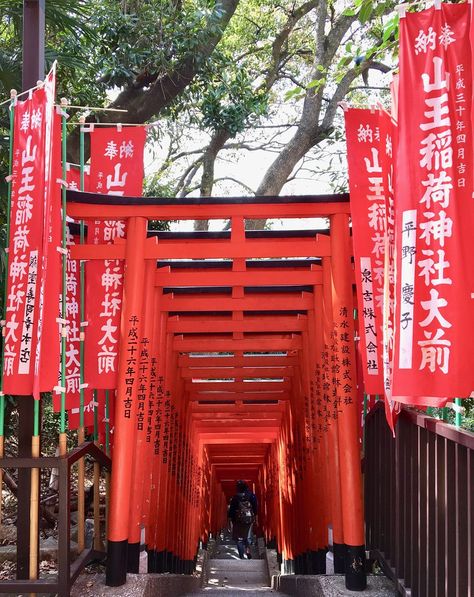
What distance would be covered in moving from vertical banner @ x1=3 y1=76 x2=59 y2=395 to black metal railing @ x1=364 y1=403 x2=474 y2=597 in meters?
2.26

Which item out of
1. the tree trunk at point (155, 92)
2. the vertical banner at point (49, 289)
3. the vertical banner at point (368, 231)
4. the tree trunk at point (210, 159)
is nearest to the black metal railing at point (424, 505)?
the vertical banner at point (368, 231)

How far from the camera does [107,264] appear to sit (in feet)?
17.8

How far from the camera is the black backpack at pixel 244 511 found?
1091cm

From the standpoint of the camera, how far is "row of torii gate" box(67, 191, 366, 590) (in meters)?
5.11

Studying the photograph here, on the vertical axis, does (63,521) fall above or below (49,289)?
below

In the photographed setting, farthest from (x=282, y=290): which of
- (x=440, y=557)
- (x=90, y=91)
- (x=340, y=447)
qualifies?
(x=440, y=557)

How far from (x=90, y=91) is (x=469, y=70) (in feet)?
16.6

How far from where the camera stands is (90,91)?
23.1 feet

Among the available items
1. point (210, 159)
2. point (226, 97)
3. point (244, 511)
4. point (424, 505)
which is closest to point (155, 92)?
point (226, 97)

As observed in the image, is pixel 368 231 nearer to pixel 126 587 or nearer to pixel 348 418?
pixel 348 418

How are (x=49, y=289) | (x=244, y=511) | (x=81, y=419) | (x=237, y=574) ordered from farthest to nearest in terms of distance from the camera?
(x=237, y=574), (x=244, y=511), (x=81, y=419), (x=49, y=289)

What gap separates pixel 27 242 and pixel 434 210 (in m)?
2.44

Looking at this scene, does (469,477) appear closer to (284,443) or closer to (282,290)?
(282,290)

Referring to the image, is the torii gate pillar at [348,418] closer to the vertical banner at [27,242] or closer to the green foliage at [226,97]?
the vertical banner at [27,242]
